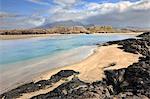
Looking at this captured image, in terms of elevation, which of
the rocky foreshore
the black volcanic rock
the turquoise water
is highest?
the rocky foreshore

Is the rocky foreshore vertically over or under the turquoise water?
over

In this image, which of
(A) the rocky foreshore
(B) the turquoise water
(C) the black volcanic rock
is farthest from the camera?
(B) the turquoise water

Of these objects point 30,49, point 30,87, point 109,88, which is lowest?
point 30,49

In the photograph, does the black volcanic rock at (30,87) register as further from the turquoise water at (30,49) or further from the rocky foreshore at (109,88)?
the turquoise water at (30,49)

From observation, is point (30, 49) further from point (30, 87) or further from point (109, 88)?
point (109, 88)

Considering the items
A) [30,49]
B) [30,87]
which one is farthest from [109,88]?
[30,49]

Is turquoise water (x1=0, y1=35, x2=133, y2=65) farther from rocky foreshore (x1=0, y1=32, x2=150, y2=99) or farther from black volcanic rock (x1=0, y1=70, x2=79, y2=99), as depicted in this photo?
rocky foreshore (x1=0, y1=32, x2=150, y2=99)

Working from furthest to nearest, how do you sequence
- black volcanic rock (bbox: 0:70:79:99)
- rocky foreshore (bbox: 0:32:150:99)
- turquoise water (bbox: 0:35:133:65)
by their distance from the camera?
turquoise water (bbox: 0:35:133:65) → black volcanic rock (bbox: 0:70:79:99) → rocky foreshore (bbox: 0:32:150:99)

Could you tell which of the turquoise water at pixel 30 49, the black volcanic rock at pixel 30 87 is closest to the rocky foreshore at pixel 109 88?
the black volcanic rock at pixel 30 87

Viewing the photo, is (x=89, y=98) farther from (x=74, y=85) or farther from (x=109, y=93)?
(x=74, y=85)

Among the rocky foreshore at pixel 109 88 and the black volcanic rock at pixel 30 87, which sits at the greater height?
the rocky foreshore at pixel 109 88

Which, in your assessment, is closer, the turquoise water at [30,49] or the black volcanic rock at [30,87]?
the black volcanic rock at [30,87]

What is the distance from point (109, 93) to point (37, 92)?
475 cm

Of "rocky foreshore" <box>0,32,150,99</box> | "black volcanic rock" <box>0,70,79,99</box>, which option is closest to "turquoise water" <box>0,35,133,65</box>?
"black volcanic rock" <box>0,70,79,99</box>
